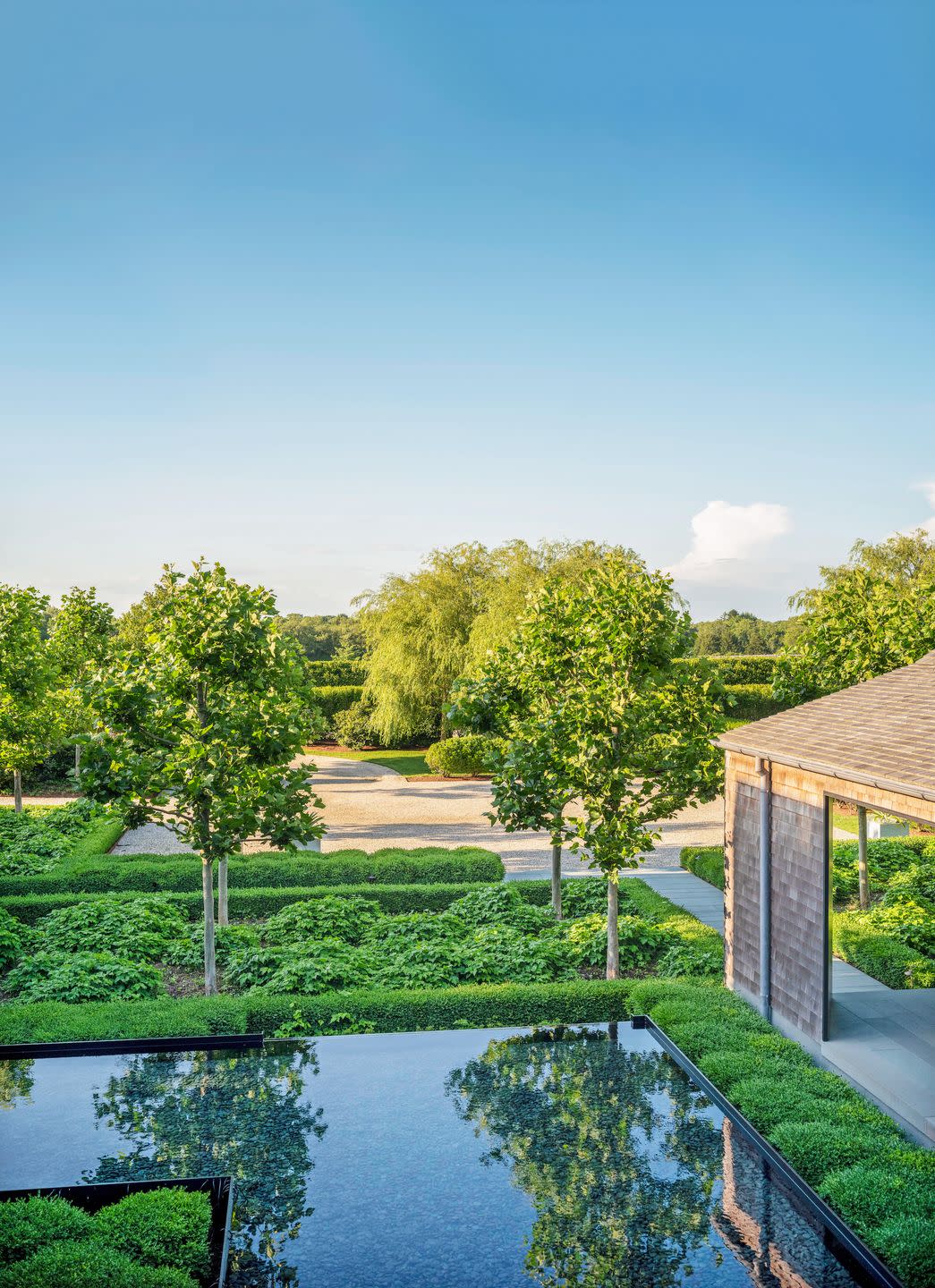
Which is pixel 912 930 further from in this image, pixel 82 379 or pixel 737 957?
pixel 82 379

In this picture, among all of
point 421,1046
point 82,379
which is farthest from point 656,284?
point 421,1046

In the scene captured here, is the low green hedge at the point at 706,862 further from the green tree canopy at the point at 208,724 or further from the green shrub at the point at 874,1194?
the green shrub at the point at 874,1194

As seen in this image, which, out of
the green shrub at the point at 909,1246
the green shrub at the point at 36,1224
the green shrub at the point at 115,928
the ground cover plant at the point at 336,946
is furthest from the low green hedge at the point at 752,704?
the green shrub at the point at 36,1224

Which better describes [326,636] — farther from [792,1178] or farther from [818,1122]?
[792,1178]

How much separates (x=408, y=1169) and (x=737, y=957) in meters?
4.48

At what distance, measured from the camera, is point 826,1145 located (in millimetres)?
5922

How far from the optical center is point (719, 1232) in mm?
5379

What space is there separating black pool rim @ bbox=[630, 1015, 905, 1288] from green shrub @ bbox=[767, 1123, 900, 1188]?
8 cm

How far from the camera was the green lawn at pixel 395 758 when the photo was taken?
3001 centimetres

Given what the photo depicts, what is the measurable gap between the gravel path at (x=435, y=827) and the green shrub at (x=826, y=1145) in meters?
8.99

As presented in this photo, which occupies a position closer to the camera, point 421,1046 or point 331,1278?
point 331,1278

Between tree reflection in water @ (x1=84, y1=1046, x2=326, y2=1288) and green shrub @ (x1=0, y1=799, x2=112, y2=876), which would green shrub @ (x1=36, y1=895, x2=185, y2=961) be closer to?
green shrub @ (x1=0, y1=799, x2=112, y2=876)

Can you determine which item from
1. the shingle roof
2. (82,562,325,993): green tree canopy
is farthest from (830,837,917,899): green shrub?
(82,562,325,993): green tree canopy

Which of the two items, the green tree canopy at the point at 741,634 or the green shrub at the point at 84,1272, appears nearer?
the green shrub at the point at 84,1272
